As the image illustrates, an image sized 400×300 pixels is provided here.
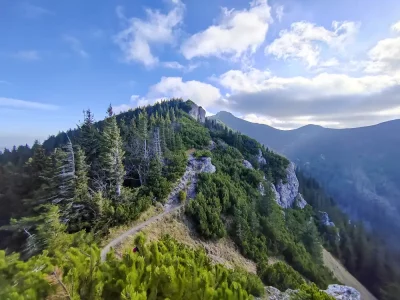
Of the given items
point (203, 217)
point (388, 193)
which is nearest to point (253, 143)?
point (203, 217)

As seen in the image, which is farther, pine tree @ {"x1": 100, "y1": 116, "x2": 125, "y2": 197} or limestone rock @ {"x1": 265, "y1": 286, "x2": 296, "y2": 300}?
pine tree @ {"x1": 100, "y1": 116, "x2": 125, "y2": 197}

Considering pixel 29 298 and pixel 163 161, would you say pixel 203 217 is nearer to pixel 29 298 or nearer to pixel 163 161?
pixel 163 161

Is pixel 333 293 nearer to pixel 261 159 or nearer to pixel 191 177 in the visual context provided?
pixel 191 177

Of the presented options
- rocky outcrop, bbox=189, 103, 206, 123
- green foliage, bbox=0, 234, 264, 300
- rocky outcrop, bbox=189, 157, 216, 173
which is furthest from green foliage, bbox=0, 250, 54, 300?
rocky outcrop, bbox=189, 103, 206, 123

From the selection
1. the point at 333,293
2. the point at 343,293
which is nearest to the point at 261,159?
the point at 343,293

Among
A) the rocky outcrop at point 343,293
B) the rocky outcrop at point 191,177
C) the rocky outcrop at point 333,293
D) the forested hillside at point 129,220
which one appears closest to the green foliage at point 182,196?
the forested hillside at point 129,220

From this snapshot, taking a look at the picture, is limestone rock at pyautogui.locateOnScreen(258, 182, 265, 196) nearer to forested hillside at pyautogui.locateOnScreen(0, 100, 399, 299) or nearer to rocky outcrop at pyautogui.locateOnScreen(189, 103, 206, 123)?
forested hillside at pyautogui.locateOnScreen(0, 100, 399, 299)
